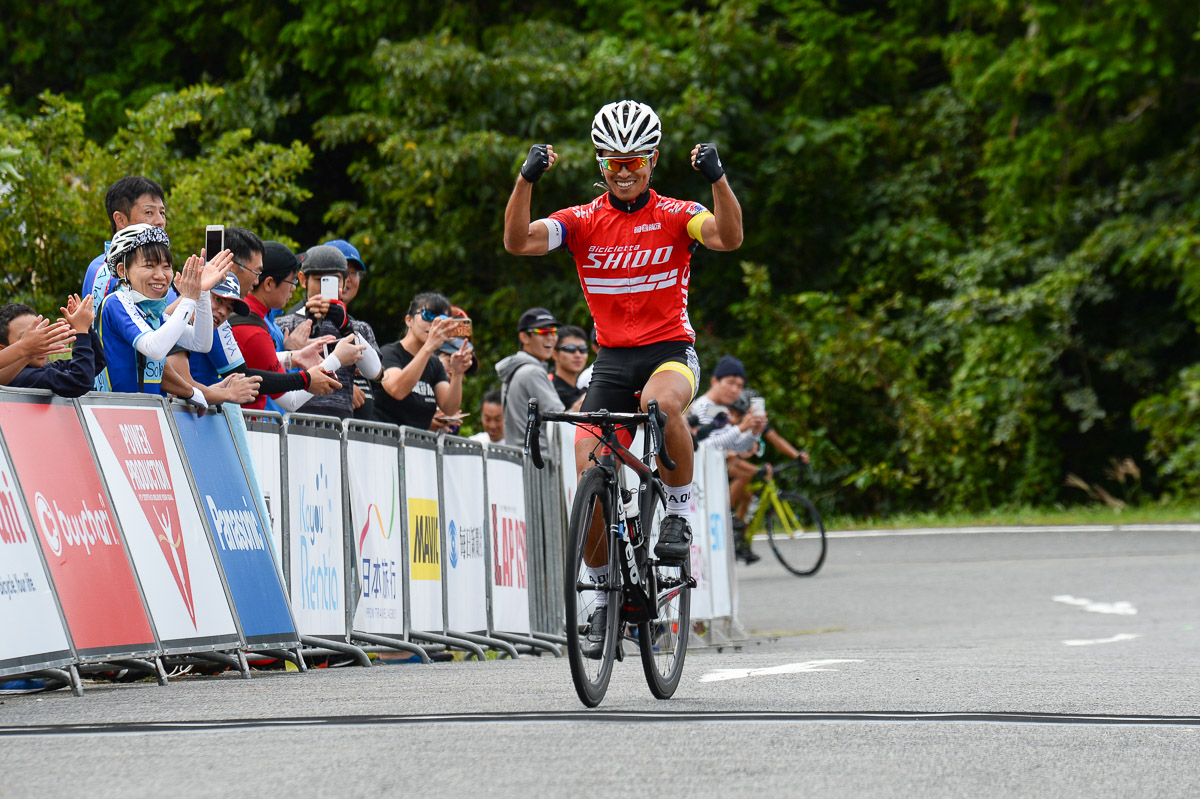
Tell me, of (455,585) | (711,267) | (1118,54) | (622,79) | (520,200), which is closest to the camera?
(520,200)

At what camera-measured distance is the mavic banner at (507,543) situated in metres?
10.2

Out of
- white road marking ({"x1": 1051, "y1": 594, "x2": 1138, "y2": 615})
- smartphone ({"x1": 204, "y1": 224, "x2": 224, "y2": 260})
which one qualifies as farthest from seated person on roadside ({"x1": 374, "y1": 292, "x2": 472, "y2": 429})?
white road marking ({"x1": 1051, "y1": 594, "x2": 1138, "y2": 615})

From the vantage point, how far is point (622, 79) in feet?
85.7

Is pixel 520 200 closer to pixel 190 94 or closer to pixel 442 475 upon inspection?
pixel 442 475

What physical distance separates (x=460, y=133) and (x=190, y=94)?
11635 millimetres

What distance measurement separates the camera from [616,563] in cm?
616

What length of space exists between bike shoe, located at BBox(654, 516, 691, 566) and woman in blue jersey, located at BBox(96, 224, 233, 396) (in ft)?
7.97

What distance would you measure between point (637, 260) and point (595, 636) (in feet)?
5.36

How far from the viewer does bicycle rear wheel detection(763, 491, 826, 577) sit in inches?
709

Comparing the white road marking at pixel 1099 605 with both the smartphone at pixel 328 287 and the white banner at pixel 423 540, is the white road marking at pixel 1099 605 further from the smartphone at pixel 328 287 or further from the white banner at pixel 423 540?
the smartphone at pixel 328 287

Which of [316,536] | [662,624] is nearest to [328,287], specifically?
[316,536]

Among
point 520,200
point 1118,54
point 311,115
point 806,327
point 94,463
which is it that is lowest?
point 94,463

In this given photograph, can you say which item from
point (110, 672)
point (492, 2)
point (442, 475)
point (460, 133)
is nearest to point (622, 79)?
point (460, 133)

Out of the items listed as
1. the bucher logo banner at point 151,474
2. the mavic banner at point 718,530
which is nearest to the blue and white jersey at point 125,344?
the bucher logo banner at point 151,474
